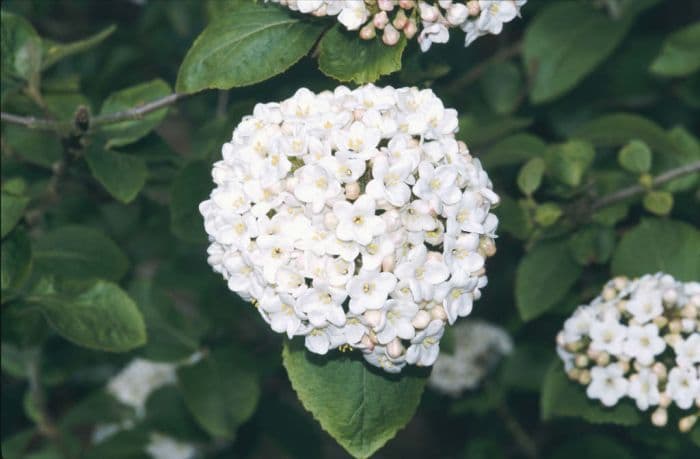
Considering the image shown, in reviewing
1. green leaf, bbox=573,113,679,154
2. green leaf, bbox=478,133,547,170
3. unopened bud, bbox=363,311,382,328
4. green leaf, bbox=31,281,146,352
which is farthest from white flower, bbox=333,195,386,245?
green leaf, bbox=573,113,679,154

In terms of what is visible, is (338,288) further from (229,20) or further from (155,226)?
A: (155,226)

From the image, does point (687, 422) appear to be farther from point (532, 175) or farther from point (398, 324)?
point (398, 324)

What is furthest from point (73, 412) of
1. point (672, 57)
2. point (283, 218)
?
point (672, 57)

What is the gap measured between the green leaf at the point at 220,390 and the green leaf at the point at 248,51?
4.09 ft

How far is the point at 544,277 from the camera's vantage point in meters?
2.86

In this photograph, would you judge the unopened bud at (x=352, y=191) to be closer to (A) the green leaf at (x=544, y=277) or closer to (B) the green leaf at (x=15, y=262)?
(A) the green leaf at (x=544, y=277)

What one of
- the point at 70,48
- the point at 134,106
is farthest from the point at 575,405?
the point at 70,48

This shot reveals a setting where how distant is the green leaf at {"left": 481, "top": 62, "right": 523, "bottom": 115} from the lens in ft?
11.6

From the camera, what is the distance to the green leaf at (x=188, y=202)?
8.84ft

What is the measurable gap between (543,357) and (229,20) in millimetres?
1940

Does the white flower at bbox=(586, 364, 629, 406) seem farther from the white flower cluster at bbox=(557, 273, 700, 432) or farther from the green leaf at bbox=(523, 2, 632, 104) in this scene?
the green leaf at bbox=(523, 2, 632, 104)

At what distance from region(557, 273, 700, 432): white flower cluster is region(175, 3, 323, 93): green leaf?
101 cm

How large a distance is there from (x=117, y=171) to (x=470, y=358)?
1694 millimetres

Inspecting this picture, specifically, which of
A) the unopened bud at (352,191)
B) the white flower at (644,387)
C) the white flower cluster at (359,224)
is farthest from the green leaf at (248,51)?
the white flower at (644,387)
